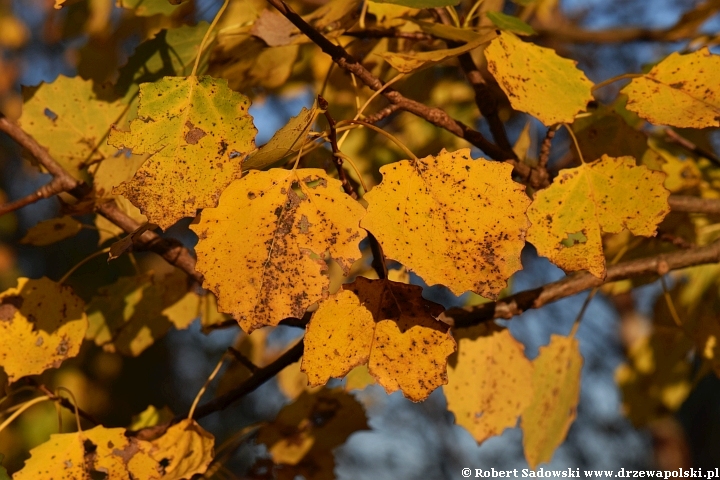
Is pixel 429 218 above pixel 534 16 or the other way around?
above

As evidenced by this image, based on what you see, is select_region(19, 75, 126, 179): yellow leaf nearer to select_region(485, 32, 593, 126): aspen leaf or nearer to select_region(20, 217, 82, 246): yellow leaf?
select_region(20, 217, 82, 246): yellow leaf

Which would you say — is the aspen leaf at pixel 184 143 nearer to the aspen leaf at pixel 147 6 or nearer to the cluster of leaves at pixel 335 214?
the cluster of leaves at pixel 335 214

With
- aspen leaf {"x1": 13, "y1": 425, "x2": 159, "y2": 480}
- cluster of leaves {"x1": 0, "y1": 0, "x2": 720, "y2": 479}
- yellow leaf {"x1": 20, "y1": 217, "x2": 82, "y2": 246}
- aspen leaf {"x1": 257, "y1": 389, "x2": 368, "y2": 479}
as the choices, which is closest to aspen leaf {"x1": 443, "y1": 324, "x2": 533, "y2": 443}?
cluster of leaves {"x1": 0, "y1": 0, "x2": 720, "y2": 479}

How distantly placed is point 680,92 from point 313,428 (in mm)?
603

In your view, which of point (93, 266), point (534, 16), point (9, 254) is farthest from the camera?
point (9, 254)

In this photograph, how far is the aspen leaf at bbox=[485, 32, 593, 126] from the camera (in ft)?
2.08

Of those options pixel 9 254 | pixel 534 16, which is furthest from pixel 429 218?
pixel 9 254

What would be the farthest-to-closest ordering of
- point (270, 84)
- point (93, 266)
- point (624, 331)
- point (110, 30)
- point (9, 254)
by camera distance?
point (9, 254) < point (624, 331) < point (93, 266) < point (110, 30) < point (270, 84)

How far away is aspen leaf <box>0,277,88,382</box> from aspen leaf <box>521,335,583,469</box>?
23.1 inches

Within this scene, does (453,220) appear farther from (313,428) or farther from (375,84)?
(313,428)

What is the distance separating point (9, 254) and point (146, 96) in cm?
336

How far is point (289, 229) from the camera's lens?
55cm

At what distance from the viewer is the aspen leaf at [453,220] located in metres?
0.53

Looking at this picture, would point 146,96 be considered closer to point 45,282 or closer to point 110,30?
point 45,282
